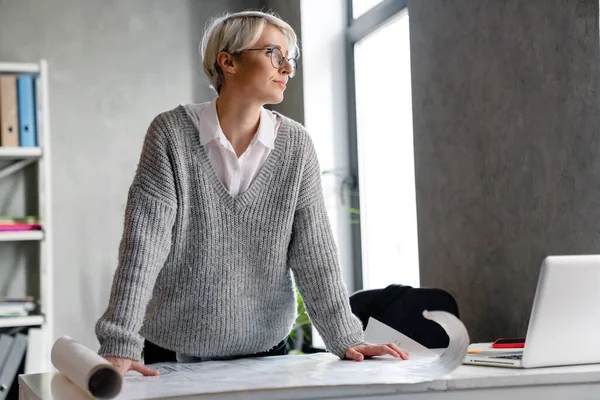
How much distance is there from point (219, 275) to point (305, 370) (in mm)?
338

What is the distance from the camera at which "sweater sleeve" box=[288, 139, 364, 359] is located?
1607 millimetres

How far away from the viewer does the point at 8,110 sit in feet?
10.4

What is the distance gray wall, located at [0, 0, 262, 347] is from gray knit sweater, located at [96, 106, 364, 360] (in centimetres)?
197

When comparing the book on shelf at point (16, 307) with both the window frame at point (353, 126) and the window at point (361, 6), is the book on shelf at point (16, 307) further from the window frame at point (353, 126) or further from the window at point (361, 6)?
the window at point (361, 6)

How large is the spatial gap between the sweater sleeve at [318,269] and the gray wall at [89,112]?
2.04 m

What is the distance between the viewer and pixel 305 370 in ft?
4.36

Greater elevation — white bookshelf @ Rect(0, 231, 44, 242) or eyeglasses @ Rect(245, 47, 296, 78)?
eyeglasses @ Rect(245, 47, 296, 78)

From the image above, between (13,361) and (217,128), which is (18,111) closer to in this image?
(13,361)

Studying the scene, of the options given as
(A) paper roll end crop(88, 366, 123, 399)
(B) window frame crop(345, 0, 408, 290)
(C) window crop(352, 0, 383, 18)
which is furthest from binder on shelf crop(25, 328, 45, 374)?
(A) paper roll end crop(88, 366, 123, 399)

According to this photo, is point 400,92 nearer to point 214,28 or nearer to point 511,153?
point 511,153

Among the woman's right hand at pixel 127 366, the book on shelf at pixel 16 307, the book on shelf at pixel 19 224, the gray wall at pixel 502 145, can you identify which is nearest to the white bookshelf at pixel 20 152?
the book on shelf at pixel 19 224

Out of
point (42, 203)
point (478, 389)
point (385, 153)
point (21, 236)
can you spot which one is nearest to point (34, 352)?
point (21, 236)

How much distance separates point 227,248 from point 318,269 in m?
0.19

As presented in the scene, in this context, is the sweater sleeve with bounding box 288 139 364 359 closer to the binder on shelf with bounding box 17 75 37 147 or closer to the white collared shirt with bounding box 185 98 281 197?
the white collared shirt with bounding box 185 98 281 197
